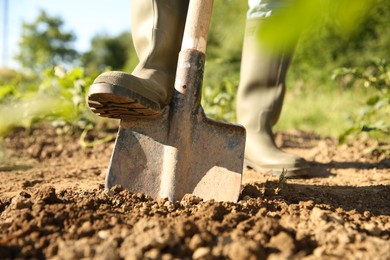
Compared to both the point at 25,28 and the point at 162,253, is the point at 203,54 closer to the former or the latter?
the point at 162,253

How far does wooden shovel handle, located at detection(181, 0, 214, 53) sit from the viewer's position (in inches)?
60.0

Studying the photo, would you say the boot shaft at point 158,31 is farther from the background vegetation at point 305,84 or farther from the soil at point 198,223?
the soil at point 198,223

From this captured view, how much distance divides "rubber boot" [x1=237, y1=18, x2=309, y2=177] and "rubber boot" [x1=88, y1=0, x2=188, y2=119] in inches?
20.6

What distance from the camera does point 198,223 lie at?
1050mm

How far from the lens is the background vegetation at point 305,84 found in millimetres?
725

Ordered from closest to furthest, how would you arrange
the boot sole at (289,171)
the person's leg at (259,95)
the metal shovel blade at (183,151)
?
the metal shovel blade at (183,151)
the boot sole at (289,171)
the person's leg at (259,95)

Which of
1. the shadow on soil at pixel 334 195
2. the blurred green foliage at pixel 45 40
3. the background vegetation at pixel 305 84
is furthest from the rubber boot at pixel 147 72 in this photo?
the blurred green foliage at pixel 45 40

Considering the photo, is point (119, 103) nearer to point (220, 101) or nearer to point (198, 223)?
point (198, 223)

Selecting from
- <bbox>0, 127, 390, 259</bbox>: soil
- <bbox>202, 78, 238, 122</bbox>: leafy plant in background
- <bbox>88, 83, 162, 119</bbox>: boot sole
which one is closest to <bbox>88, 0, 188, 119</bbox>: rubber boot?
<bbox>88, 83, 162, 119</bbox>: boot sole

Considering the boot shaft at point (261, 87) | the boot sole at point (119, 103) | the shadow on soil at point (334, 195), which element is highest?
the boot shaft at point (261, 87)

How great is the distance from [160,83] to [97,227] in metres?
0.73

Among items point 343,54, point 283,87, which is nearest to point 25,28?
point 343,54

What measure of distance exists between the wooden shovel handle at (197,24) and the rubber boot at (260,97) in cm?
63

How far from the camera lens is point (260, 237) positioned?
3.21ft
